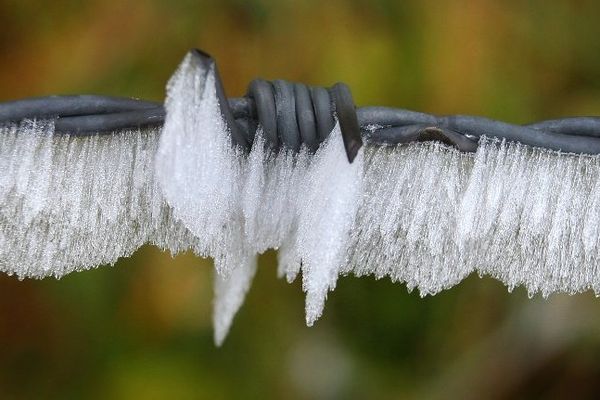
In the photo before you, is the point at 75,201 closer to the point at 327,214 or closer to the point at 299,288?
the point at 327,214

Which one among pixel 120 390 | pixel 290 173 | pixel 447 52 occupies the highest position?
pixel 447 52

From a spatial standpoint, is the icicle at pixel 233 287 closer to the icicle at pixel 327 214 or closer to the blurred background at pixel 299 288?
the icicle at pixel 327 214

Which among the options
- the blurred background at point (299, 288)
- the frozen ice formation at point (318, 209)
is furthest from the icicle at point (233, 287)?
the blurred background at point (299, 288)

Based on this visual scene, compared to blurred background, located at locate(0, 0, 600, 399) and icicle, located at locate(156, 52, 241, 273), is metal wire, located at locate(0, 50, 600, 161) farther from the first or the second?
blurred background, located at locate(0, 0, 600, 399)

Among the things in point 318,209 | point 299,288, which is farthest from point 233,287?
point 299,288

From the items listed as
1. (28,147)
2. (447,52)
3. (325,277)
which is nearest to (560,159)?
(325,277)

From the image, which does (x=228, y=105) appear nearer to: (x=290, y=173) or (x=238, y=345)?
(x=290, y=173)
